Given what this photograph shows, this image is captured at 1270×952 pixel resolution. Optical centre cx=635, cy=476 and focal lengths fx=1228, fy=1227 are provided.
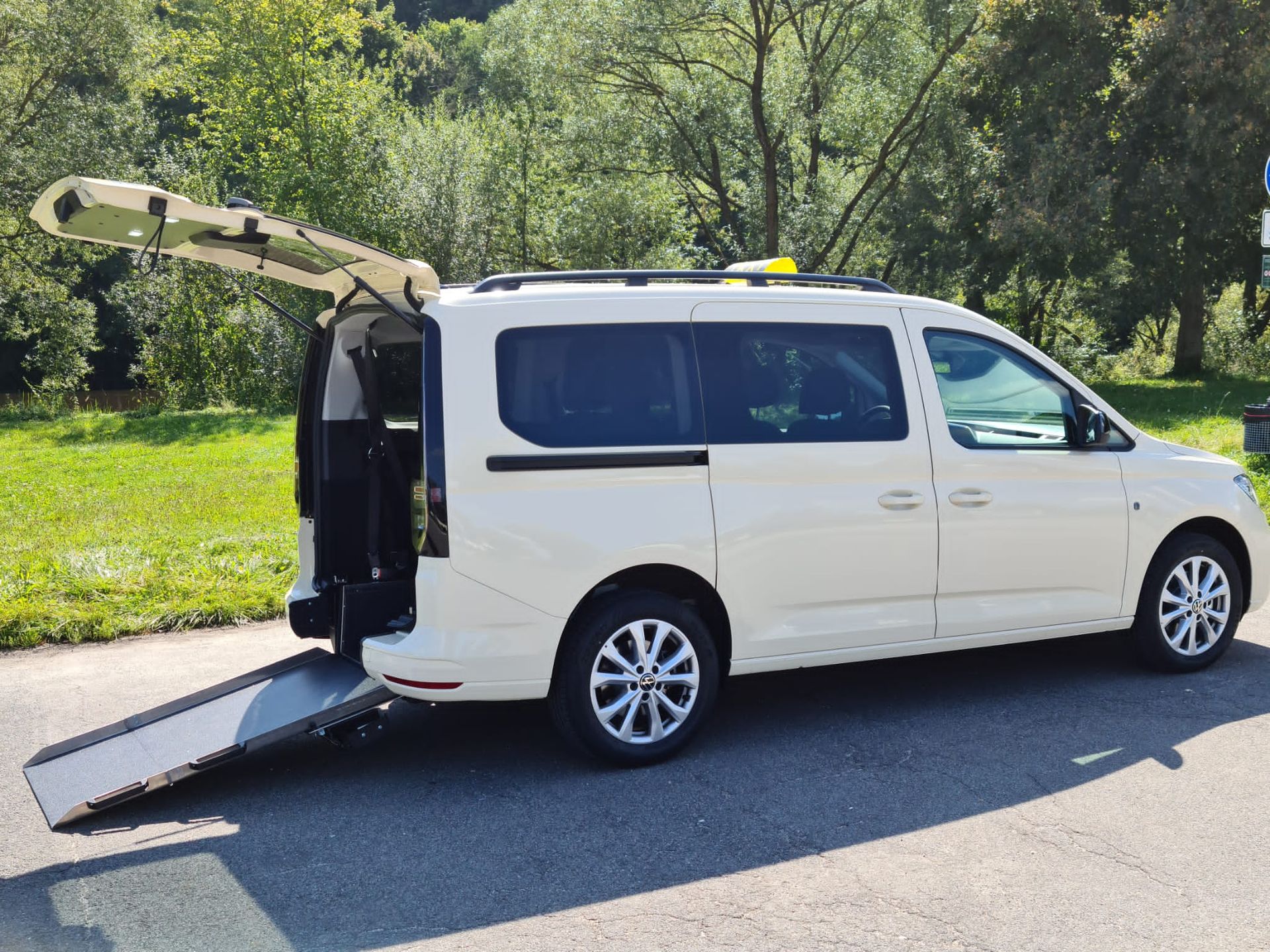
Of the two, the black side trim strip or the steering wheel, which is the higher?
the steering wheel

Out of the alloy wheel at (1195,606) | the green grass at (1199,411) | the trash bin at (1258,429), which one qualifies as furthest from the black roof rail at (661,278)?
the trash bin at (1258,429)

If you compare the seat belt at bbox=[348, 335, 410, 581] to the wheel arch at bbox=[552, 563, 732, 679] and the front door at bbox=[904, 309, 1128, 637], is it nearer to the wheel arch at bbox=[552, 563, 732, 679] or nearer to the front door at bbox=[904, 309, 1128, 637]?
the wheel arch at bbox=[552, 563, 732, 679]

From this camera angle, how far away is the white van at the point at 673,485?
488 cm

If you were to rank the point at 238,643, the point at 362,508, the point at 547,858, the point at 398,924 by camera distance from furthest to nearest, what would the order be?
the point at 238,643, the point at 362,508, the point at 547,858, the point at 398,924

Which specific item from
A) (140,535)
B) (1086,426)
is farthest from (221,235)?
(140,535)

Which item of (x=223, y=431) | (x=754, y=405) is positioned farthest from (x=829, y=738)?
(x=223, y=431)

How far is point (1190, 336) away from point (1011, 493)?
889 inches

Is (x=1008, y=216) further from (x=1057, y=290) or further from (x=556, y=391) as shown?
(x=556, y=391)

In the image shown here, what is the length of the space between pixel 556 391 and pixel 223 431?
51.4 ft

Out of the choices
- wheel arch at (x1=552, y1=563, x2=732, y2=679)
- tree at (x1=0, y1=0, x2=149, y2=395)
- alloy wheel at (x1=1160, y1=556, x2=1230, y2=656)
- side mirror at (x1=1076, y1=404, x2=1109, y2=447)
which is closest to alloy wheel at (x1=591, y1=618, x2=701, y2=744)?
wheel arch at (x1=552, y1=563, x2=732, y2=679)

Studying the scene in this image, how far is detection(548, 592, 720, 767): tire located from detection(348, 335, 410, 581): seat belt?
1.11 metres

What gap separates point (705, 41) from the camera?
2636cm

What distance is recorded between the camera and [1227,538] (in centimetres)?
658

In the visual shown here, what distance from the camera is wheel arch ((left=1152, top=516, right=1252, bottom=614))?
6418 millimetres
